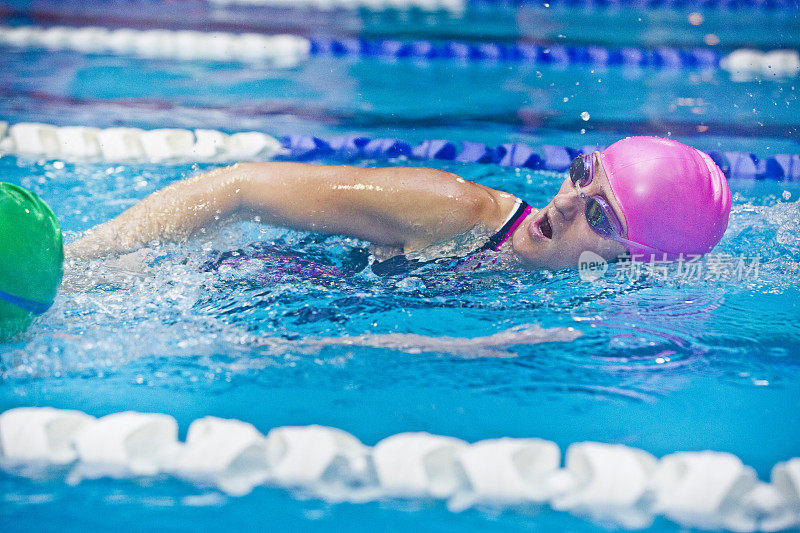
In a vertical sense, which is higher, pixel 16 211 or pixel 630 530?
pixel 16 211

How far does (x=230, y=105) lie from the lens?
435cm

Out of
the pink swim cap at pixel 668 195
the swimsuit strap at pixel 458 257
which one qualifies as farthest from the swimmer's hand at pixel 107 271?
the pink swim cap at pixel 668 195

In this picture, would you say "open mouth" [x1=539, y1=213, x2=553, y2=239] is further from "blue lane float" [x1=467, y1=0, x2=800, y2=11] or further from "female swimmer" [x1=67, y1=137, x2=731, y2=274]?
"blue lane float" [x1=467, y1=0, x2=800, y2=11]

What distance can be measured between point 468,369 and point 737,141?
270 cm

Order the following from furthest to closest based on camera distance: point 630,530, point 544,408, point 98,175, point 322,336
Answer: point 98,175, point 322,336, point 544,408, point 630,530

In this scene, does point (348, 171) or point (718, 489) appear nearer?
point (718, 489)

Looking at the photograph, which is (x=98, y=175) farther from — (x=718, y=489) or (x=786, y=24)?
(x=786, y=24)

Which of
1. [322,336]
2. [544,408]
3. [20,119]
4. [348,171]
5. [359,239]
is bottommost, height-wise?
[544,408]

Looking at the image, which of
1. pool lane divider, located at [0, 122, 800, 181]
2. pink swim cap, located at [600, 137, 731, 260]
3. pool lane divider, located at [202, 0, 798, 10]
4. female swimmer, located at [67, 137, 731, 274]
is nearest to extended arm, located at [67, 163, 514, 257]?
female swimmer, located at [67, 137, 731, 274]

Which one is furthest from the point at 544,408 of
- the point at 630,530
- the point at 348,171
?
the point at 348,171

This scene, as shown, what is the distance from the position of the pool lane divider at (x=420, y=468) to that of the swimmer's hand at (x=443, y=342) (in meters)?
0.33

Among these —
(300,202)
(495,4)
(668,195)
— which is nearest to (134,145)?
(300,202)

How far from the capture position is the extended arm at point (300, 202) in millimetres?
2090

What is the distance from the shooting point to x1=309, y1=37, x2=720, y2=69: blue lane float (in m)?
5.26
